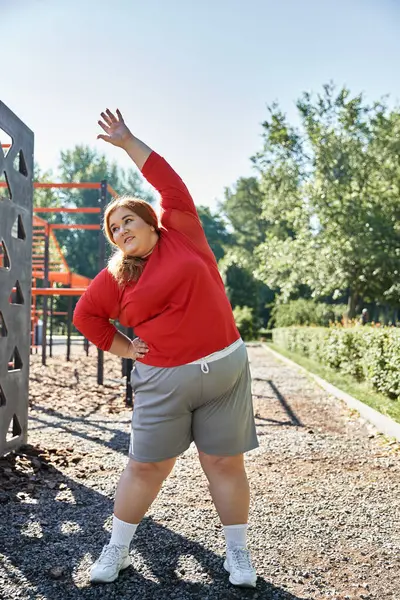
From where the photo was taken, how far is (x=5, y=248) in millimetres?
4238

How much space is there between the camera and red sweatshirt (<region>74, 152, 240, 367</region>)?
7.70ft

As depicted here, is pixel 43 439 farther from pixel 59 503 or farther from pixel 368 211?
pixel 368 211

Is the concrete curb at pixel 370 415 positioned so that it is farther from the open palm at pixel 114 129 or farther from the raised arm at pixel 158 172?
the open palm at pixel 114 129

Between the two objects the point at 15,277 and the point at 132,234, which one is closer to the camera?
the point at 132,234

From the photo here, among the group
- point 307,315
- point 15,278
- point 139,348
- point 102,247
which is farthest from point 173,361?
point 307,315

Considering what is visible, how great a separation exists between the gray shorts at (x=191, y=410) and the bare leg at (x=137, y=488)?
0.22ft

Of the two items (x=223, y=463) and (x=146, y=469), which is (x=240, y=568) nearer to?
(x=223, y=463)

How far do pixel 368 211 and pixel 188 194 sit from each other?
21.9 metres

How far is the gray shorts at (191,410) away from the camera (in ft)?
7.67

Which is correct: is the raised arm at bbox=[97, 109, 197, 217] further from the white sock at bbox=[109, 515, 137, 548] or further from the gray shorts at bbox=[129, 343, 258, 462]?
the white sock at bbox=[109, 515, 137, 548]

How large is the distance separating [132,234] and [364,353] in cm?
769

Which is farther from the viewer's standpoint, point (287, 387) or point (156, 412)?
point (287, 387)

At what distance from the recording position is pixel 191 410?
7.87 ft

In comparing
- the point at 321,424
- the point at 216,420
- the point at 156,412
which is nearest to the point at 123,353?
the point at 156,412
